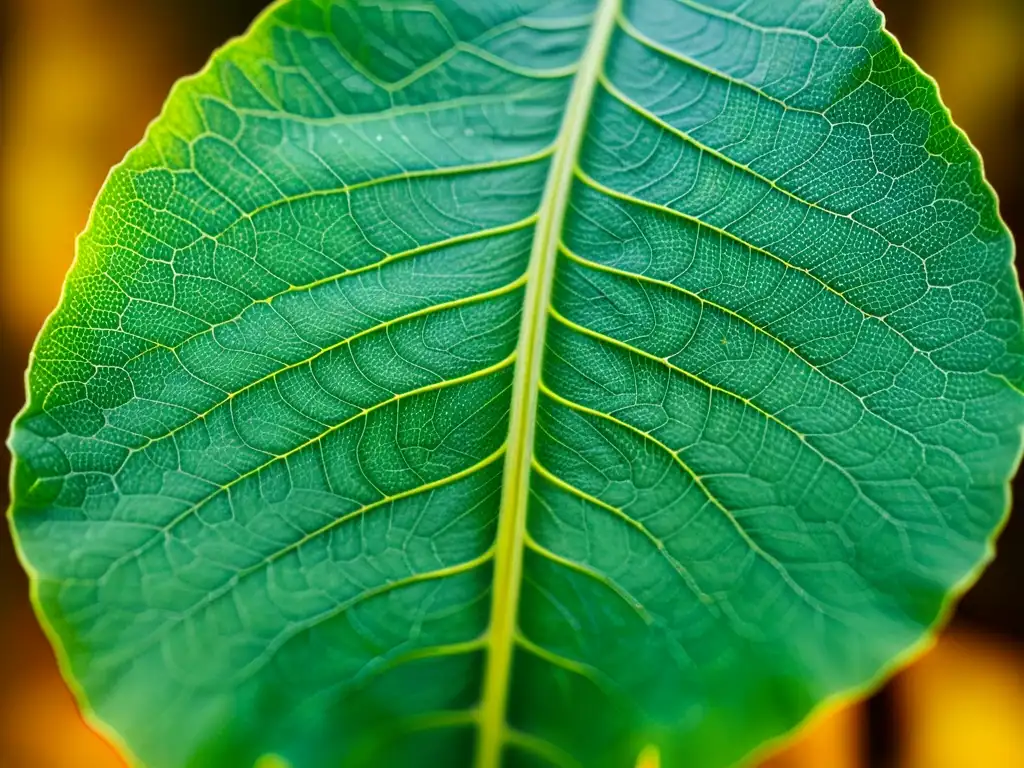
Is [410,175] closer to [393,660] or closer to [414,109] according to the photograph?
[414,109]

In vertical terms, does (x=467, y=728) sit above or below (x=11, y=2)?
below

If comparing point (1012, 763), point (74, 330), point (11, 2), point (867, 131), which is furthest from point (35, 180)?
point (1012, 763)

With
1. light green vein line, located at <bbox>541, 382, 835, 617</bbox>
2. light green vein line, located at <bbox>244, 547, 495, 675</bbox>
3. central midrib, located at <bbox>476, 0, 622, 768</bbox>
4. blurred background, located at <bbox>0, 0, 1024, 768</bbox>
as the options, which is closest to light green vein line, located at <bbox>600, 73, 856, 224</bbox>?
central midrib, located at <bbox>476, 0, 622, 768</bbox>

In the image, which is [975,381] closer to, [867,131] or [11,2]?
[867,131]

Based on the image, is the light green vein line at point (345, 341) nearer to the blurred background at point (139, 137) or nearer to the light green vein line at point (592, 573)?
the light green vein line at point (592, 573)

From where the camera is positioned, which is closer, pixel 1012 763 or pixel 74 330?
pixel 74 330

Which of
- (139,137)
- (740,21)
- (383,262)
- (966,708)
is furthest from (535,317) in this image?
(966,708)

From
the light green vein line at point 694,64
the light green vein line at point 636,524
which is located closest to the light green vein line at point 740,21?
the light green vein line at point 694,64
